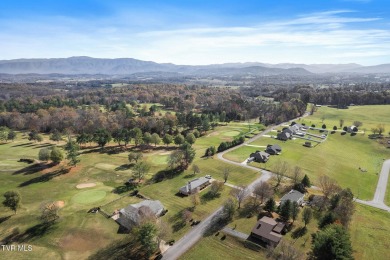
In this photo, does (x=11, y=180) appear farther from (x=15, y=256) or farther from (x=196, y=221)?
(x=196, y=221)

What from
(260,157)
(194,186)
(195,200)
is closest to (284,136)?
(260,157)

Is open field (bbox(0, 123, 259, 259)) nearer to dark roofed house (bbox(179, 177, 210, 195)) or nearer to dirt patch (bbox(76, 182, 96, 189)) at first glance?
dirt patch (bbox(76, 182, 96, 189))

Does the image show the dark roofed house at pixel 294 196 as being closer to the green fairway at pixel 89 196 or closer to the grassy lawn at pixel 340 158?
the grassy lawn at pixel 340 158

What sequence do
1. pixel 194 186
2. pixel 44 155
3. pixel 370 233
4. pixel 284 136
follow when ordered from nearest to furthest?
pixel 370 233
pixel 194 186
pixel 44 155
pixel 284 136

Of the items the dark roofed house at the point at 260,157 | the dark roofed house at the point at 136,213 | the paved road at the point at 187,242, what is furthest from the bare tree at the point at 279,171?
the dark roofed house at the point at 136,213

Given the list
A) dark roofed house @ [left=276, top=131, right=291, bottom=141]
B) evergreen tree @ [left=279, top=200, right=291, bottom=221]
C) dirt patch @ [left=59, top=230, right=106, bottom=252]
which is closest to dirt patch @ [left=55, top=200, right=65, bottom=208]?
dirt patch @ [left=59, top=230, right=106, bottom=252]

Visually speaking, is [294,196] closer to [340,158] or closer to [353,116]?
[340,158]
